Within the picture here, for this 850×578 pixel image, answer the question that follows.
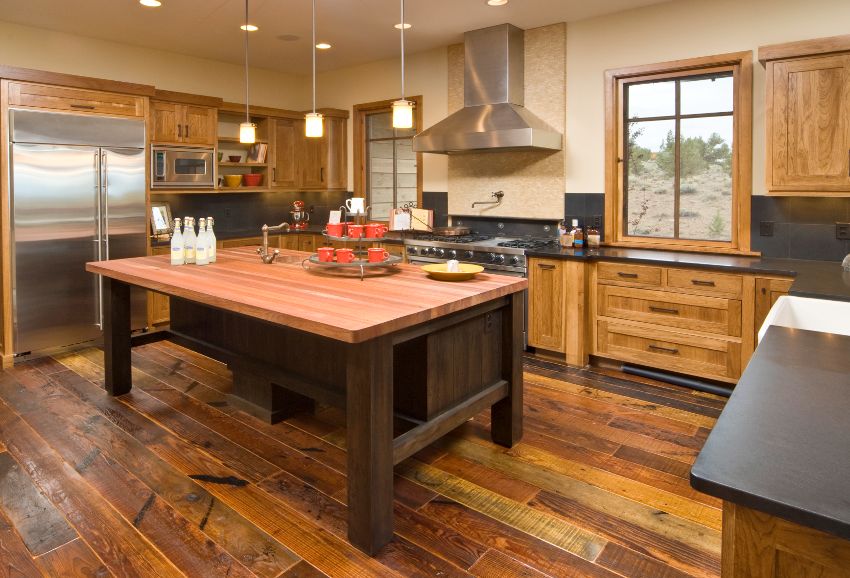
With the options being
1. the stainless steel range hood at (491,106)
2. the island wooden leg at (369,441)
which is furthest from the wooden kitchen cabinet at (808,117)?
the island wooden leg at (369,441)

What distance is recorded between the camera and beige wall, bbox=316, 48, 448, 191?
19.6ft

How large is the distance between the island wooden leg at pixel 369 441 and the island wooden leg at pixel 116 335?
2.39 metres

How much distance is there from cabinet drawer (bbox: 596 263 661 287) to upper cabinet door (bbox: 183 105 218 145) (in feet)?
13.4

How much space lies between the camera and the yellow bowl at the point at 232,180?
6.35 meters

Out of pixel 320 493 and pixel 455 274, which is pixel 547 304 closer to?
pixel 455 274

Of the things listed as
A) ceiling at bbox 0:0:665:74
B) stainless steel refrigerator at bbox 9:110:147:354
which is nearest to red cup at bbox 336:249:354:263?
ceiling at bbox 0:0:665:74

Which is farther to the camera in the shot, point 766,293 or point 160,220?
point 160,220

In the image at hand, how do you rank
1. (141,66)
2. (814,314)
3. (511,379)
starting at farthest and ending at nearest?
(141,66), (511,379), (814,314)

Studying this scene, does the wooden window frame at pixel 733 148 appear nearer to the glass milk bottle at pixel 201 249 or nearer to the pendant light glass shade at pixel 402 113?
the pendant light glass shade at pixel 402 113

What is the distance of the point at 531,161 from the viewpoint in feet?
17.4

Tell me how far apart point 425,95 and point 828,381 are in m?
5.30

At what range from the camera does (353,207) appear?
298 centimetres

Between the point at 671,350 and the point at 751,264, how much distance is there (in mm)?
775

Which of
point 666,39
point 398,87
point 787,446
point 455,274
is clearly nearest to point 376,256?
point 455,274
